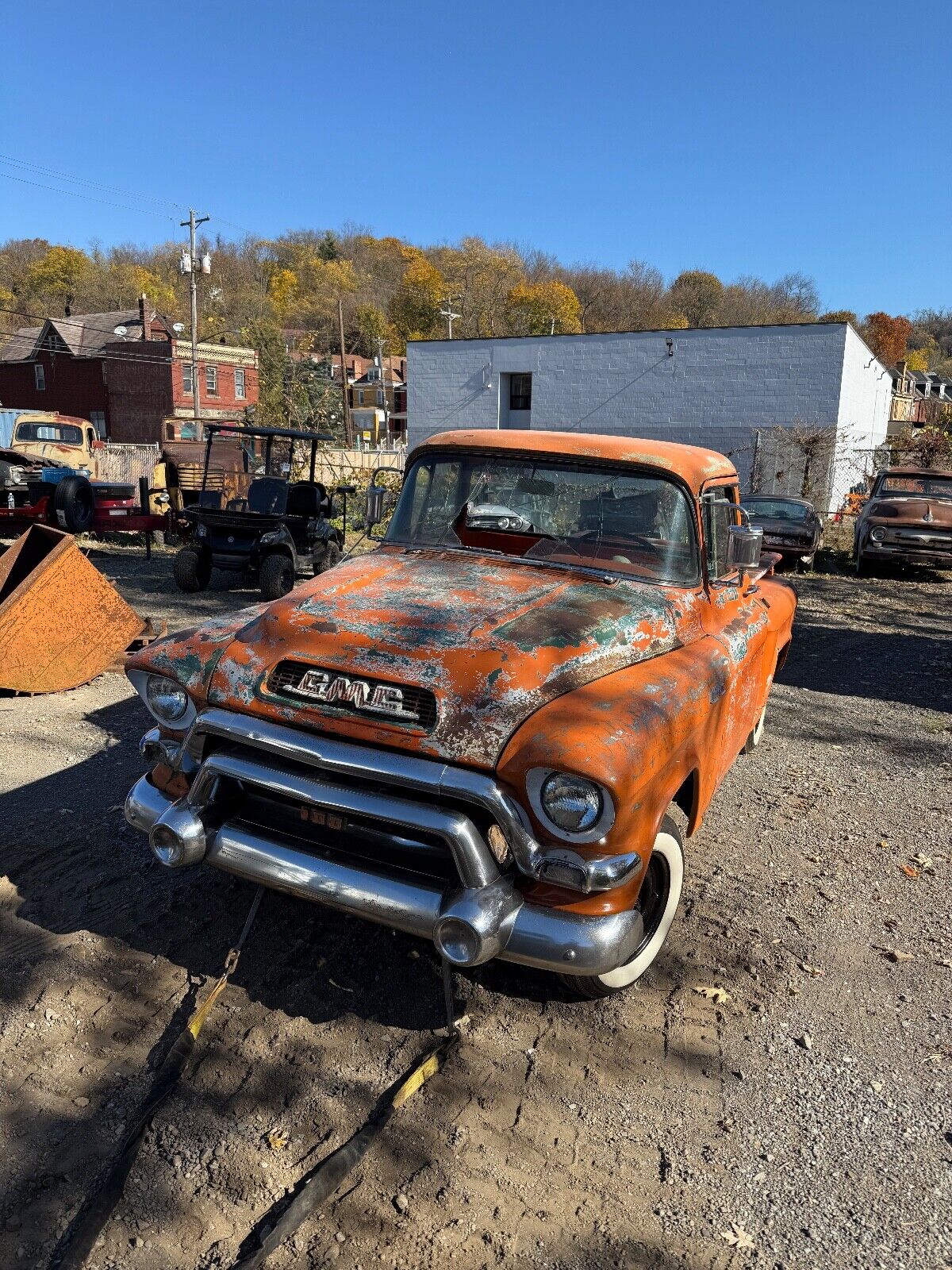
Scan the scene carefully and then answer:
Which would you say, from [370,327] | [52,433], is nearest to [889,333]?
[370,327]

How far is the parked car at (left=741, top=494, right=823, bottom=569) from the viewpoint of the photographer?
14867 mm

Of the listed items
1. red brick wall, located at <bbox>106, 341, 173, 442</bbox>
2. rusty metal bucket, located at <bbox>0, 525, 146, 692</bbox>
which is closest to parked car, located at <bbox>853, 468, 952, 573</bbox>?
rusty metal bucket, located at <bbox>0, 525, 146, 692</bbox>

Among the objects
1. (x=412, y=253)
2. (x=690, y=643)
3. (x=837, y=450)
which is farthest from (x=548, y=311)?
(x=690, y=643)

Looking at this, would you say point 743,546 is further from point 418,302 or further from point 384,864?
point 418,302

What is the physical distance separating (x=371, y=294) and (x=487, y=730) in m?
91.1

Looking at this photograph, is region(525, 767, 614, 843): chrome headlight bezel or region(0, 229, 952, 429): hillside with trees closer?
region(525, 767, 614, 843): chrome headlight bezel

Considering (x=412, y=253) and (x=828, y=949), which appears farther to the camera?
(x=412, y=253)

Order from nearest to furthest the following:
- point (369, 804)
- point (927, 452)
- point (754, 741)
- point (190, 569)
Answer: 1. point (369, 804)
2. point (754, 741)
3. point (190, 569)
4. point (927, 452)

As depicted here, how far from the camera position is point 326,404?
53531 mm

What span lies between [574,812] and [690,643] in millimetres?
1329

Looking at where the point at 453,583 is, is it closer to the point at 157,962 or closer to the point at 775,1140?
the point at 157,962

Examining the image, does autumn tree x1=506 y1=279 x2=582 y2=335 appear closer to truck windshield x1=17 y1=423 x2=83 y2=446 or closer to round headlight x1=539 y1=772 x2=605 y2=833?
truck windshield x1=17 y1=423 x2=83 y2=446

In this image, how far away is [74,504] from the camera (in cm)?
1459

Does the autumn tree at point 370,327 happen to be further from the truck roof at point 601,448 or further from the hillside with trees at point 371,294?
the truck roof at point 601,448
